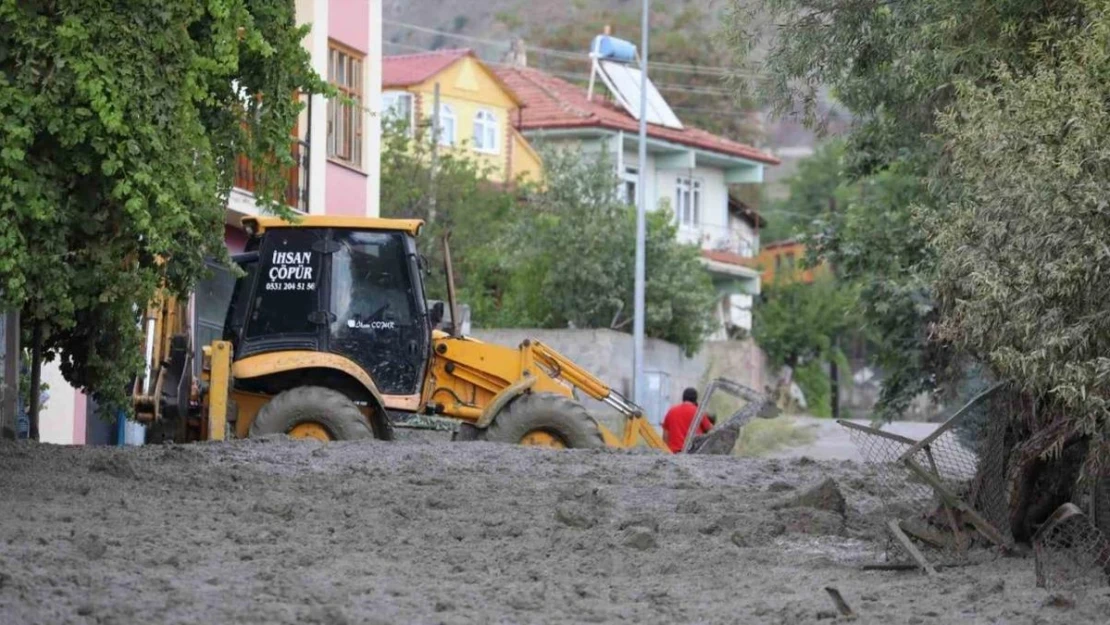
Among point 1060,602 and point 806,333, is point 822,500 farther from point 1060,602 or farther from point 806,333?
point 806,333

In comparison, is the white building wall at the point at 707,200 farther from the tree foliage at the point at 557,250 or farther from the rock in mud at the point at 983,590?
the rock in mud at the point at 983,590

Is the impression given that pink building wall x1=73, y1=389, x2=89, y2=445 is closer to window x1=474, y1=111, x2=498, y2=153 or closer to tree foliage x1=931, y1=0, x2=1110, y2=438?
tree foliage x1=931, y1=0, x2=1110, y2=438

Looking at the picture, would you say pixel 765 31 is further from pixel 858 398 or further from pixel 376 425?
pixel 858 398

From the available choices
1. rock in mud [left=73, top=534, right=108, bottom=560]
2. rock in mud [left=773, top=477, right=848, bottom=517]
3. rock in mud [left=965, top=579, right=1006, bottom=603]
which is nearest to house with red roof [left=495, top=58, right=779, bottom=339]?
rock in mud [left=773, top=477, right=848, bottom=517]

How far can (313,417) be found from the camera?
66.2 ft

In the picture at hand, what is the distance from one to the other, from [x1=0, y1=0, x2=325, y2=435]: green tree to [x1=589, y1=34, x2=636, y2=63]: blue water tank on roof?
2010 inches

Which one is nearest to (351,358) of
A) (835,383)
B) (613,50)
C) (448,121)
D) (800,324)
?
(448,121)

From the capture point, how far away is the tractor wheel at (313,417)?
20.1 meters

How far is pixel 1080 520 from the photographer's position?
12875 millimetres

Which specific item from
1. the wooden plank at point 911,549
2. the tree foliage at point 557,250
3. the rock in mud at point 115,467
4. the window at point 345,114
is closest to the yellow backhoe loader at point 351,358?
the rock in mud at point 115,467

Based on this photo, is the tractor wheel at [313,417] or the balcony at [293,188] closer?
the tractor wheel at [313,417]

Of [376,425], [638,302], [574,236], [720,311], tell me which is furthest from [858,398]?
[376,425]

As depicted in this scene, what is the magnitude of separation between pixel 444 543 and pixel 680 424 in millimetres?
12899

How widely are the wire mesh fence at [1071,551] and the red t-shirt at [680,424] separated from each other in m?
13.5
